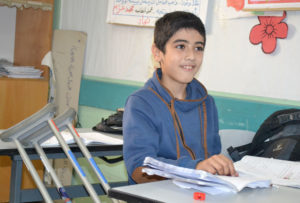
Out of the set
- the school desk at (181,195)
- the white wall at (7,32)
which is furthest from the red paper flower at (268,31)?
the white wall at (7,32)

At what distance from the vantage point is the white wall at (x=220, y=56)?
2225mm

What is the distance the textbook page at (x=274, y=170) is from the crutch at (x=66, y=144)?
53cm

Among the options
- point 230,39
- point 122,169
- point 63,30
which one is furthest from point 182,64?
point 63,30

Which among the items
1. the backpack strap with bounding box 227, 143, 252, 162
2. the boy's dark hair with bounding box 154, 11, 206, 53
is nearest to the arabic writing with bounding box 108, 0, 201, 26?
the boy's dark hair with bounding box 154, 11, 206, 53

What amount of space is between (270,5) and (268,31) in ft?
0.40

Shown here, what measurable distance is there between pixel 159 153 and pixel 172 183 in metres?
0.41

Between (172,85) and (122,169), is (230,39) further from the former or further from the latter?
(122,169)

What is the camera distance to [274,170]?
1561mm

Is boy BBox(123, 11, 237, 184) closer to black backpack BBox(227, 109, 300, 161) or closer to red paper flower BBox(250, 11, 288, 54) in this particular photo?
black backpack BBox(227, 109, 300, 161)

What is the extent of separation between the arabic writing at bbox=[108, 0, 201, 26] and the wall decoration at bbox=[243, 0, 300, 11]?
381 mm

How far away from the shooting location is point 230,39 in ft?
8.11

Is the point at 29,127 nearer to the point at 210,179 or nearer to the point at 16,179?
the point at 16,179

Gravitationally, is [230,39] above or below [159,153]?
above

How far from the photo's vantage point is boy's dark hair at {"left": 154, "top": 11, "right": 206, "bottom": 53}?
184cm
